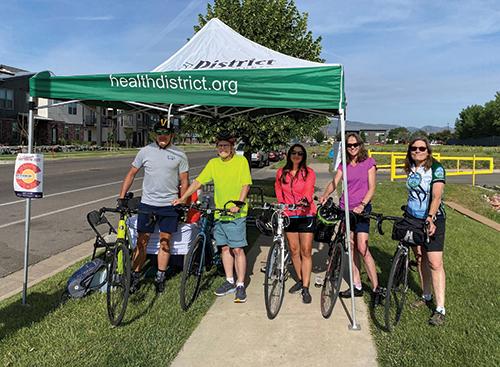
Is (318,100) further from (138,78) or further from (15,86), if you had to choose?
(15,86)

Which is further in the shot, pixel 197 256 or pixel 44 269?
pixel 44 269

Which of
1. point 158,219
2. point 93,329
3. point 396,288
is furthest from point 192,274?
point 396,288

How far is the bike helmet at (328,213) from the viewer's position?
479 cm

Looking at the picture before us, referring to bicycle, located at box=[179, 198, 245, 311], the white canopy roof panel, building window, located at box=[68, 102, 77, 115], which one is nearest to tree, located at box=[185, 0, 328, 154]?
the white canopy roof panel

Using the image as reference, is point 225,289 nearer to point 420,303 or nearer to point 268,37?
point 420,303

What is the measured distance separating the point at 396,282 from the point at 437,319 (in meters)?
0.50

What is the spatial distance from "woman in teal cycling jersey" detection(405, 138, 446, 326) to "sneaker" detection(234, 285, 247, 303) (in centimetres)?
192

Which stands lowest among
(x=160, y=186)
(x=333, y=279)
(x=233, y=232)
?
(x=333, y=279)

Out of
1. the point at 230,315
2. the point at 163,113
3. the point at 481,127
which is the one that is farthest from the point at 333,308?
the point at 481,127

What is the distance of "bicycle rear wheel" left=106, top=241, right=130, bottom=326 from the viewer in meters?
4.16

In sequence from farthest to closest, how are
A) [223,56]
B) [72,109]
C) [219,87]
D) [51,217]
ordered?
[72,109] < [51,217] < [223,56] < [219,87]

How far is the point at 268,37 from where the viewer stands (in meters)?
11.9

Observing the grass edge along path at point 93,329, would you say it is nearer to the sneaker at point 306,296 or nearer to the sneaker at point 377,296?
the sneaker at point 306,296

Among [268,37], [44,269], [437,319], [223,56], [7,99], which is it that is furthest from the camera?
[7,99]
